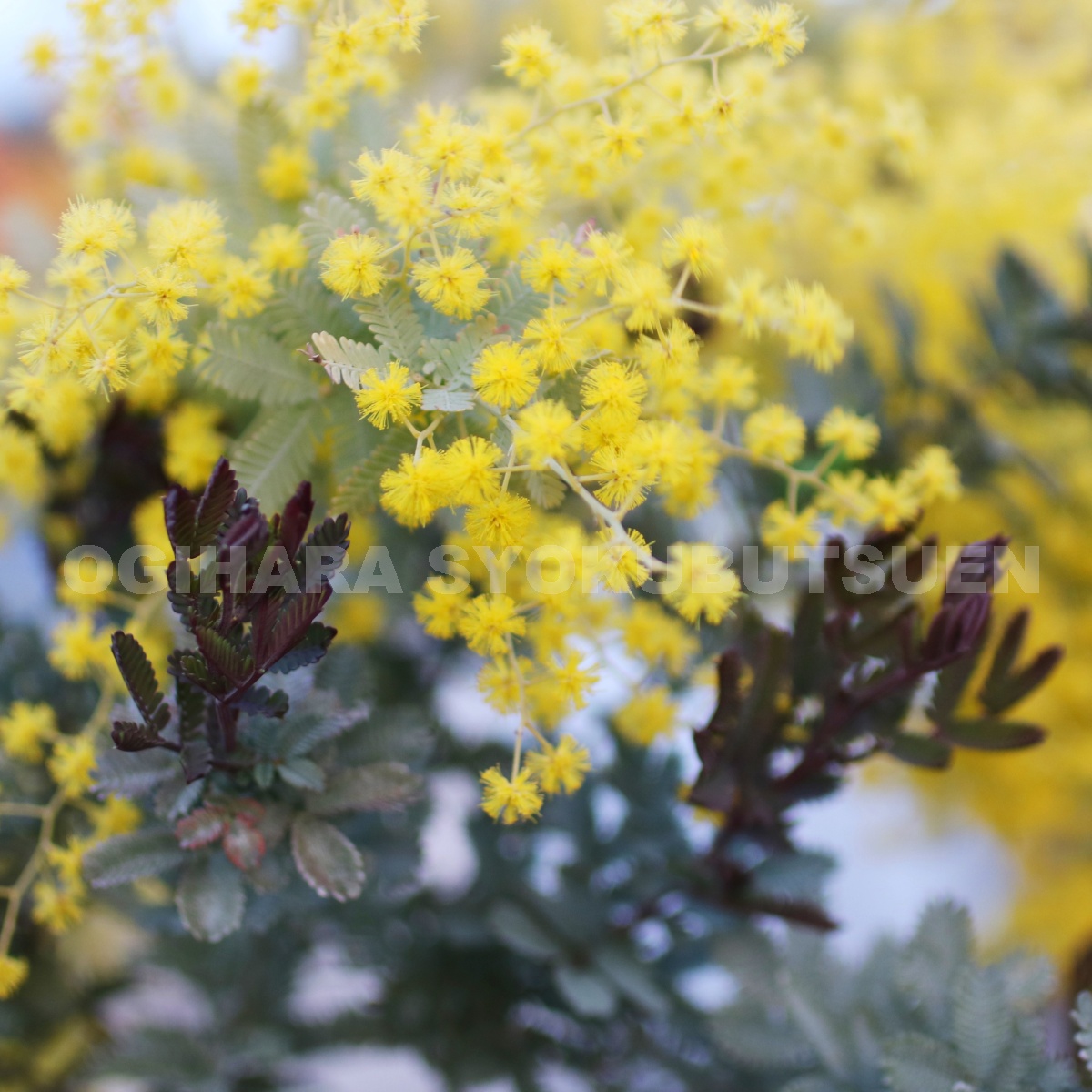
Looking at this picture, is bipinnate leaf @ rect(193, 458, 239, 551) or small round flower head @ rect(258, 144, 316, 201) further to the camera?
small round flower head @ rect(258, 144, 316, 201)

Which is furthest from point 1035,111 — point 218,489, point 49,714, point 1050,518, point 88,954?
point 88,954

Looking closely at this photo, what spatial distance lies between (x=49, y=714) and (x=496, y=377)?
12.0 inches

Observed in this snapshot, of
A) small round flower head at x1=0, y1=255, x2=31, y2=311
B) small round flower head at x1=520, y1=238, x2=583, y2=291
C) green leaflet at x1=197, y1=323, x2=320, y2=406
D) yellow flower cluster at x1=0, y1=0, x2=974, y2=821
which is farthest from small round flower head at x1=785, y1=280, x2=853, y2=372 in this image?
small round flower head at x1=0, y1=255, x2=31, y2=311

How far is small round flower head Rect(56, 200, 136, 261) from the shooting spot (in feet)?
1.15

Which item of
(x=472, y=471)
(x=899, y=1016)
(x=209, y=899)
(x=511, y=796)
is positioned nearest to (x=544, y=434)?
(x=472, y=471)

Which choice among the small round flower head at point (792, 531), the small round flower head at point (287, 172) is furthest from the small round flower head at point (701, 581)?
the small round flower head at point (287, 172)

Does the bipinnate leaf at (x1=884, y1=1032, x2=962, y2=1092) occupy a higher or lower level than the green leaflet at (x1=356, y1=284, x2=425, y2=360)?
lower

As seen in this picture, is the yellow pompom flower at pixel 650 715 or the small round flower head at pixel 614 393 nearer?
the small round flower head at pixel 614 393

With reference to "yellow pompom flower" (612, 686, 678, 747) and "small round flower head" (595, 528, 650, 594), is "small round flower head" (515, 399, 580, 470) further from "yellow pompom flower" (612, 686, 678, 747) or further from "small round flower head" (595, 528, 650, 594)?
"yellow pompom flower" (612, 686, 678, 747)

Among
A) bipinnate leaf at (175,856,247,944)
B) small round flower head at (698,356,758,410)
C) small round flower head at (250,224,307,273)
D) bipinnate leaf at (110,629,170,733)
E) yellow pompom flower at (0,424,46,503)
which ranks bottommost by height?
bipinnate leaf at (175,856,247,944)

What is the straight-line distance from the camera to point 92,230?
0.35 m

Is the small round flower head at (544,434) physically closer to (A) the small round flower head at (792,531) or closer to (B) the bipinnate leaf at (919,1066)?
(A) the small round flower head at (792,531)

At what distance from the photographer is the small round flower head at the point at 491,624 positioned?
1.16 feet

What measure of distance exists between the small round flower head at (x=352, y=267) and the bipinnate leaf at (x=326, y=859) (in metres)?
0.23
